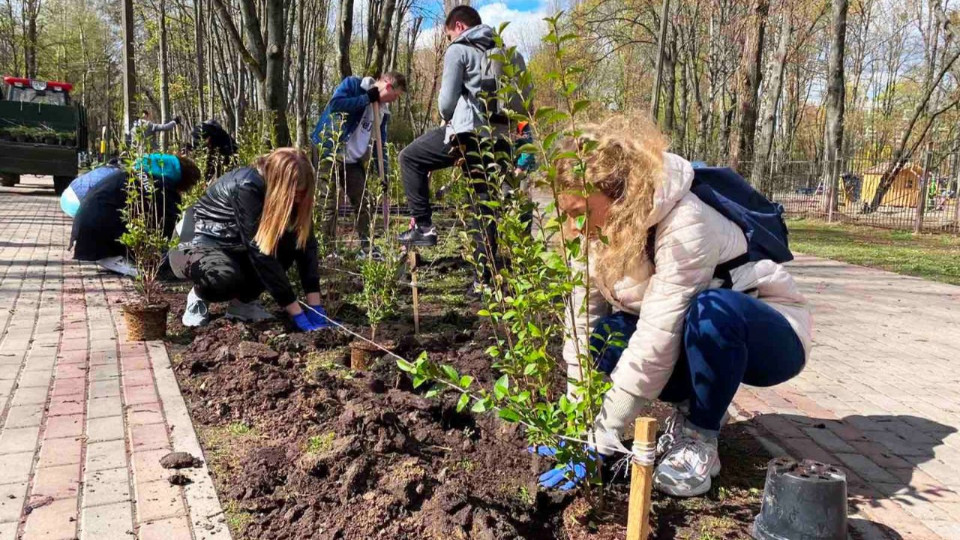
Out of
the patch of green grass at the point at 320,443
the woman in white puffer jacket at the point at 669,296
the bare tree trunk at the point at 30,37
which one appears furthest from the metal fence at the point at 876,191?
the bare tree trunk at the point at 30,37

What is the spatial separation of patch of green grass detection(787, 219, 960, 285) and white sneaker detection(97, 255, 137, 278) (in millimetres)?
8546

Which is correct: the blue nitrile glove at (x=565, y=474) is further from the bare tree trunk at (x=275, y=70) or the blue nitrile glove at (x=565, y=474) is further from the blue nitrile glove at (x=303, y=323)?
the bare tree trunk at (x=275, y=70)

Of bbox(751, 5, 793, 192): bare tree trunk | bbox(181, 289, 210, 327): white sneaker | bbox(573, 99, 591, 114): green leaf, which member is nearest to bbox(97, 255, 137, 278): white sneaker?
bbox(181, 289, 210, 327): white sneaker

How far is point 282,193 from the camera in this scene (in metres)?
3.85

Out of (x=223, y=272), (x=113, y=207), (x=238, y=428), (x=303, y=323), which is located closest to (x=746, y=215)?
(x=238, y=428)

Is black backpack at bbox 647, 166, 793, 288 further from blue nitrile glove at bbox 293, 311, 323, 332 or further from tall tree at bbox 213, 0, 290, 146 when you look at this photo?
tall tree at bbox 213, 0, 290, 146

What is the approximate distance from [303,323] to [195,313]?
29.1 inches

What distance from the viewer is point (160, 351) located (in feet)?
12.4

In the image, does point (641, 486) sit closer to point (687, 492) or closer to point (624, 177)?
point (687, 492)

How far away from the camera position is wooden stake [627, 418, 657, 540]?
5.42 ft

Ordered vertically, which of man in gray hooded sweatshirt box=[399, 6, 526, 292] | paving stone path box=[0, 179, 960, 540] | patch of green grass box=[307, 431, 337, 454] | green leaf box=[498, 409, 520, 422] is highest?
man in gray hooded sweatshirt box=[399, 6, 526, 292]

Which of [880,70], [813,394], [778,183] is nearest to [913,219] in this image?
[778,183]

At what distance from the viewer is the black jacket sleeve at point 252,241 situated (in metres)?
3.93

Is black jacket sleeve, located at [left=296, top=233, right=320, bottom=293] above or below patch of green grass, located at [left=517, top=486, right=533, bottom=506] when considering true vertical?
above
